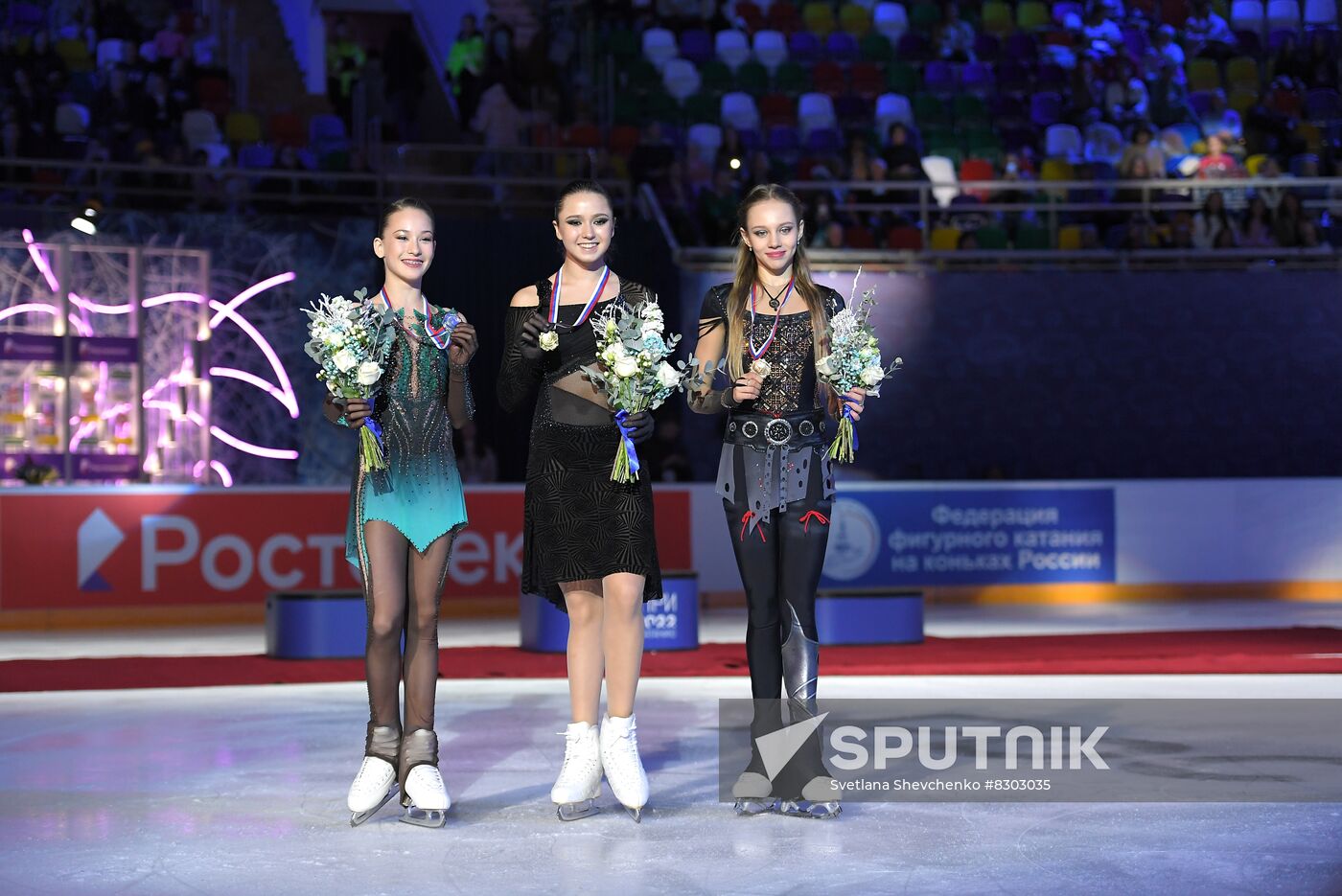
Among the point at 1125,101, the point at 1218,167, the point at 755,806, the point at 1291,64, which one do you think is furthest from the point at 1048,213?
the point at 755,806

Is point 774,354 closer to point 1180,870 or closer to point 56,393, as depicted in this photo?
point 1180,870

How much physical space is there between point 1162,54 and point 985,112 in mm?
2557

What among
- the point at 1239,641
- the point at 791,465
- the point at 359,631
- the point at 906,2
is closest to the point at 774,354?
the point at 791,465

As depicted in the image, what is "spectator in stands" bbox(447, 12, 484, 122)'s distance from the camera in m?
16.2

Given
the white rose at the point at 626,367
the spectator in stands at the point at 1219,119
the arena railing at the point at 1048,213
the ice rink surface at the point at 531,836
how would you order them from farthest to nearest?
the spectator in stands at the point at 1219,119
the arena railing at the point at 1048,213
the white rose at the point at 626,367
the ice rink surface at the point at 531,836

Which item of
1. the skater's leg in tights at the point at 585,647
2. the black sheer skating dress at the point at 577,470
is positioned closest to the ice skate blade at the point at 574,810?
the skater's leg in tights at the point at 585,647

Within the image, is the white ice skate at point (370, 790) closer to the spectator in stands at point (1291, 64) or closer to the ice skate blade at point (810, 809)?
the ice skate blade at point (810, 809)

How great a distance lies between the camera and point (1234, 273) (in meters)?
15.7

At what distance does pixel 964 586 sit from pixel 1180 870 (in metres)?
9.89

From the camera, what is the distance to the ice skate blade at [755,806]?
479 cm

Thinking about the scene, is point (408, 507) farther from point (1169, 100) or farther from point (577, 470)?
point (1169, 100)

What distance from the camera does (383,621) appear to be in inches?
192

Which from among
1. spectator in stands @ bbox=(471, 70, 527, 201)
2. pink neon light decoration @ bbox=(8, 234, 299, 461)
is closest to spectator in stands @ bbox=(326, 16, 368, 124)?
spectator in stands @ bbox=(471, 70, 527, 201)

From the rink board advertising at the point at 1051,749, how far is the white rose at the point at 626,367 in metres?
1.12
